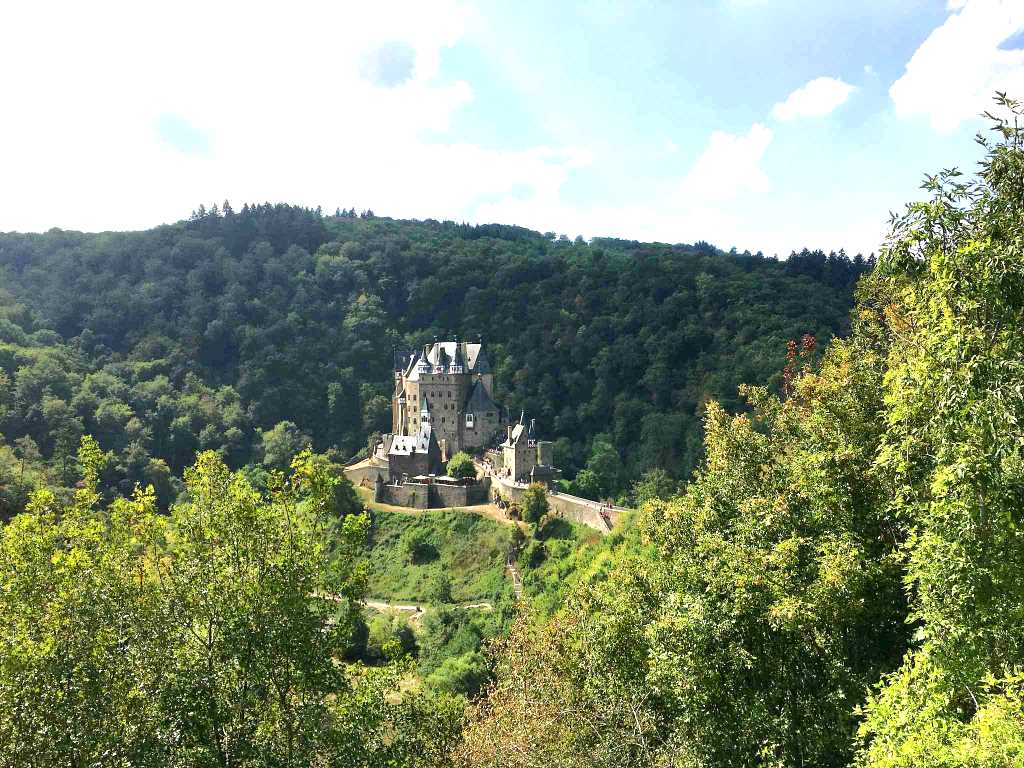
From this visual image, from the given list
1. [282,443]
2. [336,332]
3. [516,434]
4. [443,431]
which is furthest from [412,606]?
[336,332]

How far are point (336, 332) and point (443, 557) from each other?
53888 mm

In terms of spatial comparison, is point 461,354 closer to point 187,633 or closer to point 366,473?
point 366,473

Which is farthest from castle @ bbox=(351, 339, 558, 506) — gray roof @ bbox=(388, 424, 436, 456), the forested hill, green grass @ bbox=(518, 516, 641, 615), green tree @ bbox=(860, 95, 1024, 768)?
green tree @ bbox=(860, 95, 1024, 768)

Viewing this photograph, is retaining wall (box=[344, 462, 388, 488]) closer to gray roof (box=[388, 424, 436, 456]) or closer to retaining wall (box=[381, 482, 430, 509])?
gray roof (box=[388, 424, 436, 456])

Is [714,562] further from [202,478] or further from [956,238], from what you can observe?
[202,478]

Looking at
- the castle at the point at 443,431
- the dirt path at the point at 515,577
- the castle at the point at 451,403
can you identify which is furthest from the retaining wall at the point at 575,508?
the castle at the point at 451,403

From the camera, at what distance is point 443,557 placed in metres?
48.8

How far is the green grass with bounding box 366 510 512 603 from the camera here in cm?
4562

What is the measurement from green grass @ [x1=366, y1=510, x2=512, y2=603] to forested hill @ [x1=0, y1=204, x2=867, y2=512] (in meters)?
15.2

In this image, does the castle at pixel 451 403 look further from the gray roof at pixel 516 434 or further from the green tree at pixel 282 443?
the green tree at pixel 282 443

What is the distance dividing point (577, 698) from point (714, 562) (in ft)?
21.5

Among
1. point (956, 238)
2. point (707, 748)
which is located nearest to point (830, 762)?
point (707, 748)

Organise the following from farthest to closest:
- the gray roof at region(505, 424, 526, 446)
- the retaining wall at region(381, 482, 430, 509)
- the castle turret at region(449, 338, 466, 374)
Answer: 1. the castle turret at region(449, 338, 466, 374)
2. the retaining wall at region(381, 482, 430, 509)
3. the gray roof at region(505, 424, 526, 446)

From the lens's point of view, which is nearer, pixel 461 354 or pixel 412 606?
pixel 412 606
